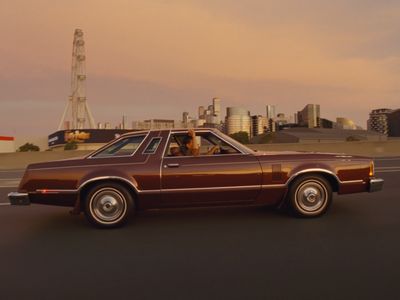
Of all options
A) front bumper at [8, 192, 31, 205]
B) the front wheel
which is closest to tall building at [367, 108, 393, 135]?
the front wheel

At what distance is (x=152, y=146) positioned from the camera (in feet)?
20.5

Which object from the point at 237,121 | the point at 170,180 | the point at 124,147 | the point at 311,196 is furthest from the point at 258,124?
the point at 170,180

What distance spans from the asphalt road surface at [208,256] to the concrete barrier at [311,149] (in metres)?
15.9

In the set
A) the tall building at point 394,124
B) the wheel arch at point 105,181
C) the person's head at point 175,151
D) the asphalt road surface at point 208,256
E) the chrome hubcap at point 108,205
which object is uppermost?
the tall building at point 394,124

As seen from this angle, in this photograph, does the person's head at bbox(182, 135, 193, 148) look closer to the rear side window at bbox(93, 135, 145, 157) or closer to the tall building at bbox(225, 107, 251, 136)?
the rear side window at bbox(93, 135, 145, 157)

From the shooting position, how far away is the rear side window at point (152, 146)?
6195 mm

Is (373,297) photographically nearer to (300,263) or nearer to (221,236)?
Answer: (300,263)

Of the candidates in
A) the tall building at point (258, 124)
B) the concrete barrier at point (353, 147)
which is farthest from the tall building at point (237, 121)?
the concrete barrier at point (353, 147)

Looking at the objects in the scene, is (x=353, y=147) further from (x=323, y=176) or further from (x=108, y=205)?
(x=108, y=205)

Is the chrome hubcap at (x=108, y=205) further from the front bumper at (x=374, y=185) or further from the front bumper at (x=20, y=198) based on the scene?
the front bumper at (x=374, y=185)

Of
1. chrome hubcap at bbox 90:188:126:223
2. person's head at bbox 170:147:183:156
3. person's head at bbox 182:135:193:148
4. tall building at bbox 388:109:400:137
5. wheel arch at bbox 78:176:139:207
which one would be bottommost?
chrome hubcap at bbox 90:188:126:223

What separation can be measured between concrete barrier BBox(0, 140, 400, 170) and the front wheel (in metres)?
15.6

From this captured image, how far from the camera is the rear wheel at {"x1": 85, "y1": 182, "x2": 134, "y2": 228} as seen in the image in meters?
6.01

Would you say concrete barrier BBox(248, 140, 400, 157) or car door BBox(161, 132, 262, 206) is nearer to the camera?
car door BBox(161, 132, 262, 206)
